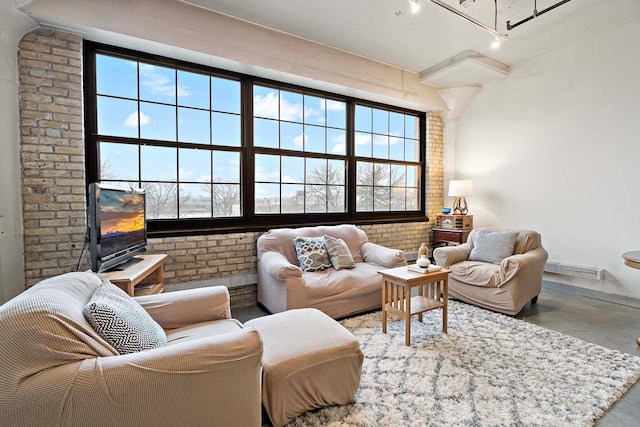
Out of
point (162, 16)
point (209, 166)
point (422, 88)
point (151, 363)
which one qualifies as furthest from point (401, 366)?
point (422, 88)

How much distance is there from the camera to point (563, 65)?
12.9 ft

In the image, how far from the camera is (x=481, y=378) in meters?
2.03

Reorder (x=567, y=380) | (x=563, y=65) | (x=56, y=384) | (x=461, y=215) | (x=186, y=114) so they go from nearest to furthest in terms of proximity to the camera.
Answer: (x=56, y=384)
(x=567, y=380)
(x=186, y=114)
(x=563, y=65)
(x=461, y=215)

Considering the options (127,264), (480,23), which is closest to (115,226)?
(127,264)

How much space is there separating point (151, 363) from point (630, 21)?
215 inches

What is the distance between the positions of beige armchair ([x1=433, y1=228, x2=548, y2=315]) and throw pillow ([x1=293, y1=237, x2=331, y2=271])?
4.71 ft

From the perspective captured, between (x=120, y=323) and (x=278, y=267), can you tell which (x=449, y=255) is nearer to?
(x=278, y=267)

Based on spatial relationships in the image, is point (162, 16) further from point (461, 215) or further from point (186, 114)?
point (461, 215)

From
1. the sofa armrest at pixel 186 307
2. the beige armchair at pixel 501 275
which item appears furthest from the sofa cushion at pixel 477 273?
the sofa armrest at pixel 186 307

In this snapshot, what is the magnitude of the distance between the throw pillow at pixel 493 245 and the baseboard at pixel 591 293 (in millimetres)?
1186

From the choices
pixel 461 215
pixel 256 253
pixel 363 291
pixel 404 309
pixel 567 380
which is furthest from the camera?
pixel 461 215

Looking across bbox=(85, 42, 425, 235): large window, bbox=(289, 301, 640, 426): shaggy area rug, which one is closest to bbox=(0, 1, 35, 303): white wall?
bbox=(85, 42, 425, 235): large window

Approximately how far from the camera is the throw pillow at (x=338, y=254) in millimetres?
3371

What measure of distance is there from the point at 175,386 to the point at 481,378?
1930mm
